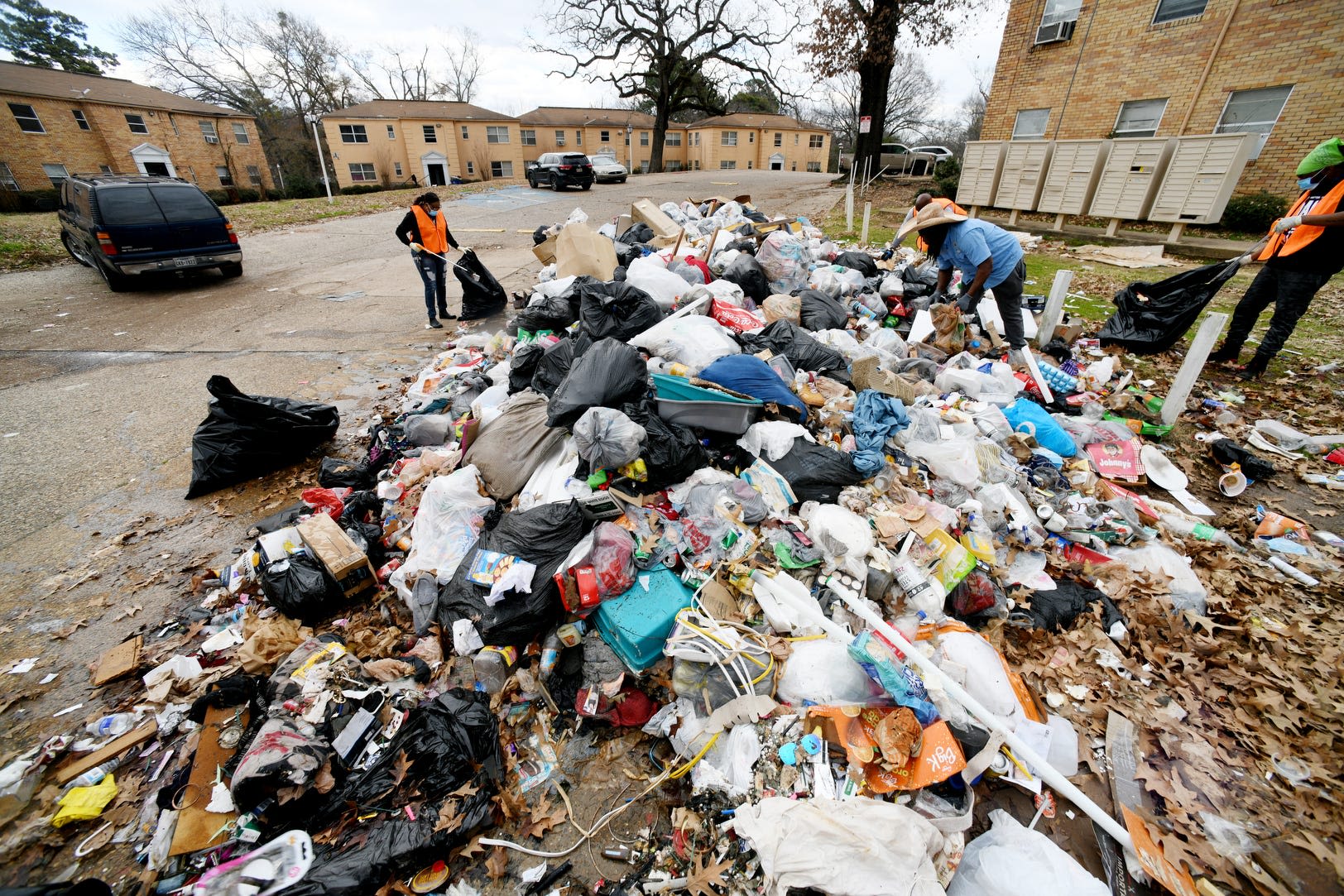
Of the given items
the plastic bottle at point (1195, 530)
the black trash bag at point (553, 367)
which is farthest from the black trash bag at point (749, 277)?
the plastic bottle at point (1195, 530)

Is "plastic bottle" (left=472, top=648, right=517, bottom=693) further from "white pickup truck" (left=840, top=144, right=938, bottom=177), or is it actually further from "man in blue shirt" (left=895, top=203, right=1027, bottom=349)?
"white pickup truck" (left=840, top=144, right=938, bottom=177)

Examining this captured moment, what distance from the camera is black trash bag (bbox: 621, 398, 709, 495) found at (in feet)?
9.60

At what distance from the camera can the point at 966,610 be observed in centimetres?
259

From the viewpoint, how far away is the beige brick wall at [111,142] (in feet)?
69.2

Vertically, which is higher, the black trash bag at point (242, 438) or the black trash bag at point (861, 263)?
the black trash bag at point (861, 263)

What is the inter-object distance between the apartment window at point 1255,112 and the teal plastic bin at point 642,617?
44.8ft

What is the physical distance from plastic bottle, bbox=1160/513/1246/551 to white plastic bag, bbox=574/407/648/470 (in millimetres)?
3090

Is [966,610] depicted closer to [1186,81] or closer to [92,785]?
[92,785]

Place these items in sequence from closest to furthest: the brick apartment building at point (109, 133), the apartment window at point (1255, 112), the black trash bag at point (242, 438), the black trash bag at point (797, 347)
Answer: the black trash bag at point (242, 438), the black trash bag at point (797, 347), the apartment window at point (1255, 112), the brick apartment building at point (109, 133)

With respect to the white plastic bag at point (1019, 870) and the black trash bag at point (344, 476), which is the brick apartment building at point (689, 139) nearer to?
the black trash bag at point (344, 476)

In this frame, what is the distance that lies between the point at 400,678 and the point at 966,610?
8.53 feet

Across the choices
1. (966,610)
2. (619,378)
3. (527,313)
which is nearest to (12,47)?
(527,313)

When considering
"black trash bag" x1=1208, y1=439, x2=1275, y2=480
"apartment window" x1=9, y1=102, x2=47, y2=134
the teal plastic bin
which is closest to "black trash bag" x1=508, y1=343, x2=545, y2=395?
the teal plastic bin

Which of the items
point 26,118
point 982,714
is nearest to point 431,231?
point 982,714
